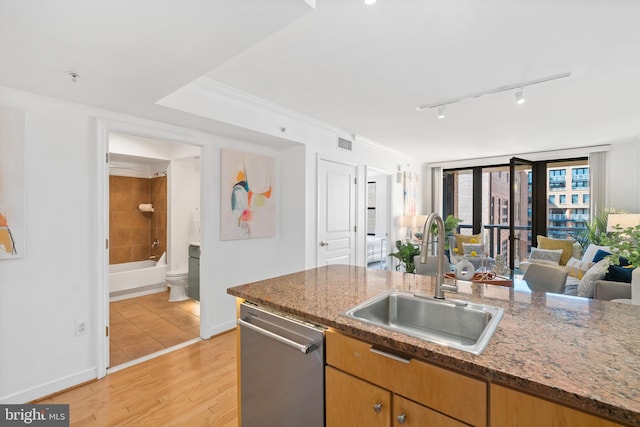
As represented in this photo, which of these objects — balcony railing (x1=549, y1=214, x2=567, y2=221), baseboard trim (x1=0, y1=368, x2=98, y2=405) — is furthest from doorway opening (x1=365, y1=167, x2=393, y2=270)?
baseboard trim (x1=0, y1=368, x2=98, y2=405)

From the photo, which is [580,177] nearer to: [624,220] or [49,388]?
[624,220]

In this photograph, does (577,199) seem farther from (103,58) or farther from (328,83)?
(103,58)

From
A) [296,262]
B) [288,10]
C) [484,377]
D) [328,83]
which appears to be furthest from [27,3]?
[296,262]

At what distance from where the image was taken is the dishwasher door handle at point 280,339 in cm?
123

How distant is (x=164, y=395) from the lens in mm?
2174

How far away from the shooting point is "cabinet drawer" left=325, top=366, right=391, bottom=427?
3.50 feet

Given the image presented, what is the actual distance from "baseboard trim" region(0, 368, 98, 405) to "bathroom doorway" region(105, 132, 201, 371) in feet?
3.76

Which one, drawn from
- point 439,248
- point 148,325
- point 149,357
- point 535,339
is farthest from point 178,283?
point 535,339

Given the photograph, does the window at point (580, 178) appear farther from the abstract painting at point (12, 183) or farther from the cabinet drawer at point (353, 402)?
the abstract painting at point (12, 183)

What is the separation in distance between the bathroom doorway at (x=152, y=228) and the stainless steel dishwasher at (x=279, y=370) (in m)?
2.28

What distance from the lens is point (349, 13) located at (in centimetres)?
167

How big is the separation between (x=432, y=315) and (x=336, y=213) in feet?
9.10

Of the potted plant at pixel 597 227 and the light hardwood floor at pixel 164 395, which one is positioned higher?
the potted plant at pixel 597 227

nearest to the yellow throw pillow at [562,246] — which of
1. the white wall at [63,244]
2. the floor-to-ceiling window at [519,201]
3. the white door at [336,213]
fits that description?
the floor-to-ceiling window at [519,201]
